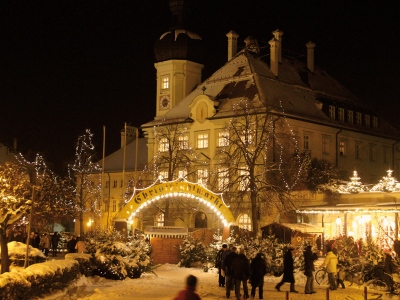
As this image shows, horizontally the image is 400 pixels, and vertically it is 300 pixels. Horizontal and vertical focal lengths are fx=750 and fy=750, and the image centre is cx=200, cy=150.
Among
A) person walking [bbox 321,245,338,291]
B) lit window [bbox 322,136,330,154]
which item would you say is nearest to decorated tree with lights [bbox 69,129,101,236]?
lit window [bbox 322,136,330,154]

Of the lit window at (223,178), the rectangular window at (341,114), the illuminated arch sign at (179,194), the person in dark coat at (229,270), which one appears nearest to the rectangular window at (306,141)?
the rectangular window at (341,114)

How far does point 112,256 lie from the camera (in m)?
28.7

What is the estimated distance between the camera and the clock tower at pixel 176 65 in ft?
232

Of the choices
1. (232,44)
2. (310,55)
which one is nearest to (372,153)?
(310,55)

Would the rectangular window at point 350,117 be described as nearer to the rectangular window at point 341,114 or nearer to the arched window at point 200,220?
the rectangular window at point 341,114

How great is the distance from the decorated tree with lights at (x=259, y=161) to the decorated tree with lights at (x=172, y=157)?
3.12 m

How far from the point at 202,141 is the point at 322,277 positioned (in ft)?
119

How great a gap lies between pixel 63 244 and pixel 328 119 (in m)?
26.2

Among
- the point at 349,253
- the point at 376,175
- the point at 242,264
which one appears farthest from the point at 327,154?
the point at 242,264

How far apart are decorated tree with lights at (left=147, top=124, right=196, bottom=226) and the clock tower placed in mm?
5369

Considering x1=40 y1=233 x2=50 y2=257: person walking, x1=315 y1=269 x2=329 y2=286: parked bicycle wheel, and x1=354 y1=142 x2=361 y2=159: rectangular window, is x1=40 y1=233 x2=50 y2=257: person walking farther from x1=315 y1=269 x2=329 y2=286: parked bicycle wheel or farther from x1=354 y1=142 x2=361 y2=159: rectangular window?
x1=354 y1=142 x2=361 y2=159: rectangular window

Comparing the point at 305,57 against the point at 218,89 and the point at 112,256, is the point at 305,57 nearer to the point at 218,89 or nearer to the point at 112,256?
the point at 218,89

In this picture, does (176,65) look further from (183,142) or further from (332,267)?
(332,267)

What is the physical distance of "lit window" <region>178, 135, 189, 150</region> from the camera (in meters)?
61.6
